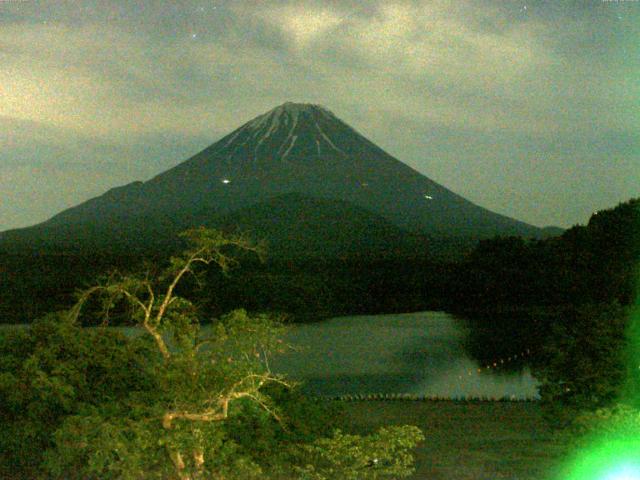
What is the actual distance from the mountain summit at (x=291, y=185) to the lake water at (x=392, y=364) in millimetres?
28359

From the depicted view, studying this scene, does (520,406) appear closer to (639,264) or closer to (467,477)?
(467,477)

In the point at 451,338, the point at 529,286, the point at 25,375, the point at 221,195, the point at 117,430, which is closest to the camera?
the point at 117,430

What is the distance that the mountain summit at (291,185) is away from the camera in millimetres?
55438

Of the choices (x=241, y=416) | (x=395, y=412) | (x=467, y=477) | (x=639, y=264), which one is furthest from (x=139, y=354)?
(x=639, y=264)

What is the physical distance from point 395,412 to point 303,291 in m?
22.6

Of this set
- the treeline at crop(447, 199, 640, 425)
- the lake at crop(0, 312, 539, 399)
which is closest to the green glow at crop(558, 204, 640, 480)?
the treeline at crop(447, 199, 640, 425)

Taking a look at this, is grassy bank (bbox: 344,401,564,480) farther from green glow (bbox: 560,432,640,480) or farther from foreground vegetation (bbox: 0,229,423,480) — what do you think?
foreground vegetation (bbox: 0,229,423,480)

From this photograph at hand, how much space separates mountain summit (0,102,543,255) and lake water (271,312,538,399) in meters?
28.4

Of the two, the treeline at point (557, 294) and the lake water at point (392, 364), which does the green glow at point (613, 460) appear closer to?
the treeline at point (557, 294)

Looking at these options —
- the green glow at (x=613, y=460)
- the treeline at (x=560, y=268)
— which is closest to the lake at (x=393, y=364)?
the treeline at (x=560, y=268)

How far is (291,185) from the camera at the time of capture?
2411 inches

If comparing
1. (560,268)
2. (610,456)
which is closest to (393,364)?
(610,456)

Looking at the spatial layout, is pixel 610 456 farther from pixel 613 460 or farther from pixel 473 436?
pixel 473 436

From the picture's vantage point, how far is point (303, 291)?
34.1 m
